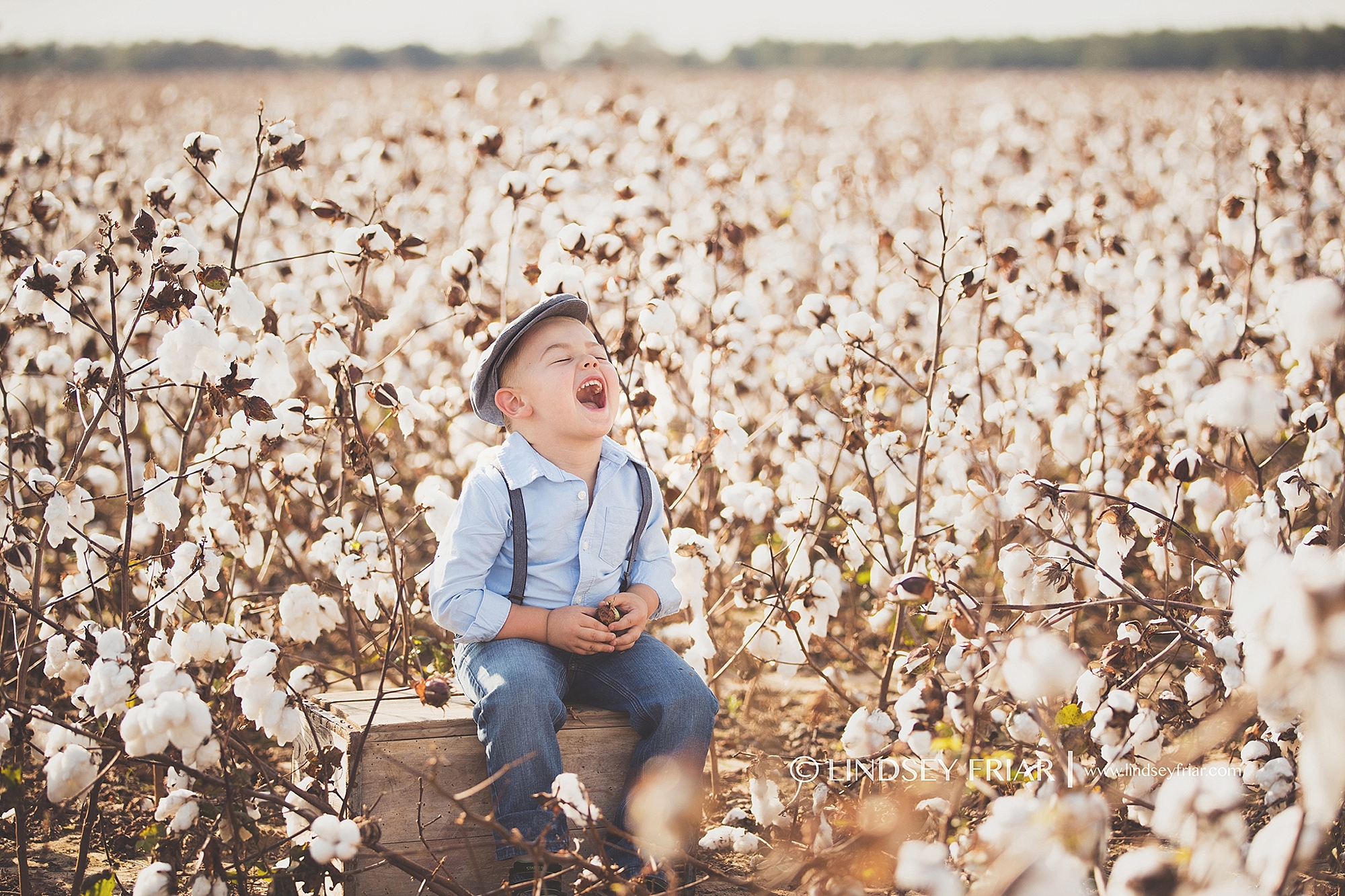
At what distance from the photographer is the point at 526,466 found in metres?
2.05

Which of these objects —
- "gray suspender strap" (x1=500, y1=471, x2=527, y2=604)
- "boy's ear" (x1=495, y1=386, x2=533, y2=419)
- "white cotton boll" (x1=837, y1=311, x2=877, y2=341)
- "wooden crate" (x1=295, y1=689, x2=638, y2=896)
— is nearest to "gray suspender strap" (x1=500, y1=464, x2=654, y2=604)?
"gray suspender strap" (x1=500, y1=471, x2=527, y2=604)

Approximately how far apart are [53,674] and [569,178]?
1.76 metres

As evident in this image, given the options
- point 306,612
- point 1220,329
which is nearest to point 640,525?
point 306,612

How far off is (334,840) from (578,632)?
1.87ft

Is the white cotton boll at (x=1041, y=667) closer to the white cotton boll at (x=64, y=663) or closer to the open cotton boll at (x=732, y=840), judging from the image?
the open cotton boll at (x=732, y=840)

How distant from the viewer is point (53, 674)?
1.96 meters

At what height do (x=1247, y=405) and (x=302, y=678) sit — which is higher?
(x=1247, y=405)

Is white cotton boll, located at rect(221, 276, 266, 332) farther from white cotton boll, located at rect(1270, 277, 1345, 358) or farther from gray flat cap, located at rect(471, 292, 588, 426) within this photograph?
white cotton boll, located at rect(1270, 277, 1345, 358)

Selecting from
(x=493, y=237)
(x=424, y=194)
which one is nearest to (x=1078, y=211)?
(x=493, y=237)

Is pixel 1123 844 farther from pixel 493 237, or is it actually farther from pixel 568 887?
pixel 493 237

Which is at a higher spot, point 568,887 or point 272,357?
point 272,357

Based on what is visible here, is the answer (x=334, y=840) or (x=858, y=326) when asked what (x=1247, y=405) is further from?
(x=334, y=840)

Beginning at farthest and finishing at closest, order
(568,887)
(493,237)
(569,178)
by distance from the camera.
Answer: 1. (493,237)
2. (569,178)
3. (568,887)

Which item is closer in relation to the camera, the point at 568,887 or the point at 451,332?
the point at 568,887
